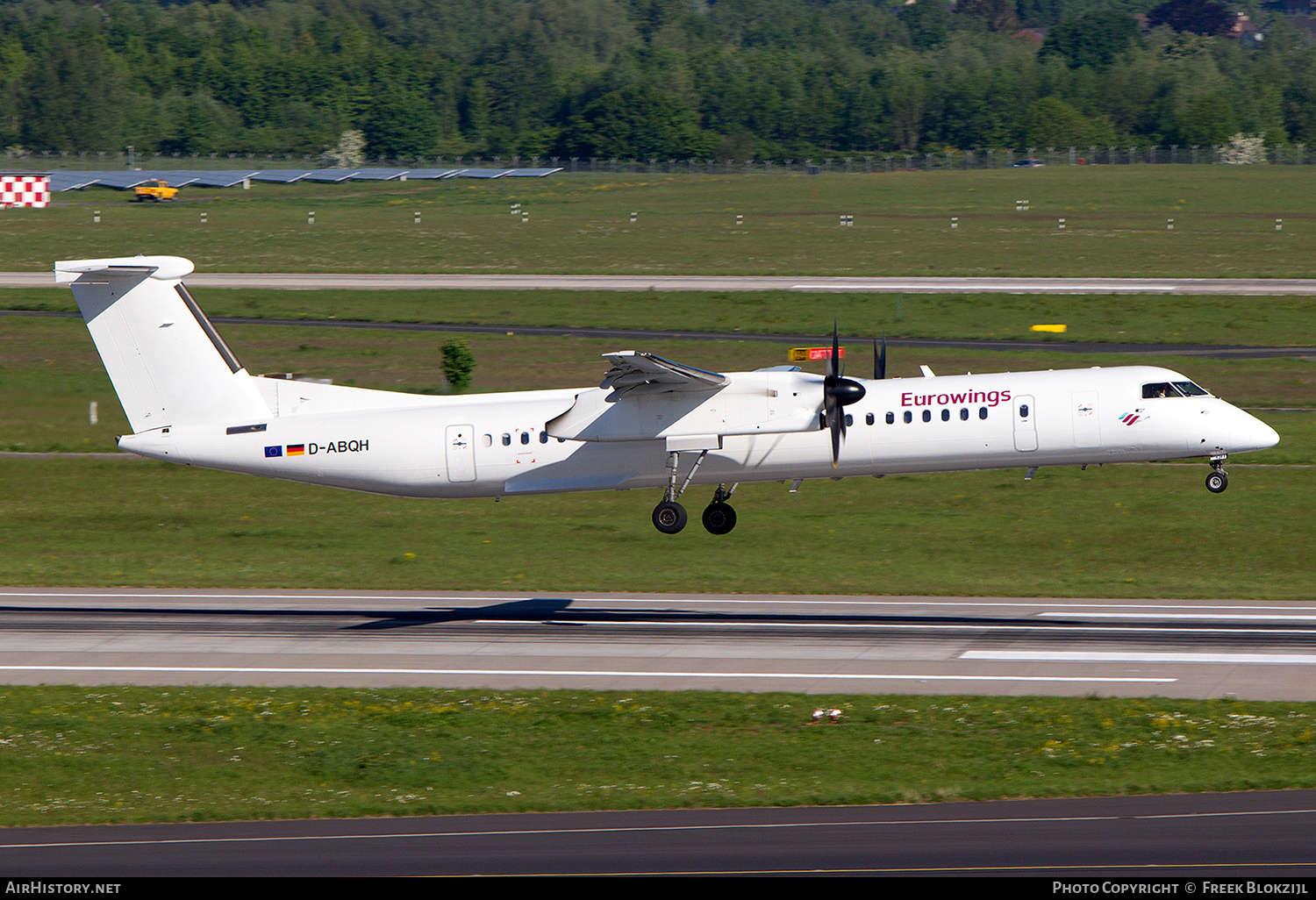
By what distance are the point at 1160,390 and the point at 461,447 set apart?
1671 centimetres

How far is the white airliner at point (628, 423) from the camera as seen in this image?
34.1 metres

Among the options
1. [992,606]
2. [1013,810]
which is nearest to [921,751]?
[1013,810]

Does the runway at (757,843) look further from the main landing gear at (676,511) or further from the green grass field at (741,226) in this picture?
the green grass field at (741,226)

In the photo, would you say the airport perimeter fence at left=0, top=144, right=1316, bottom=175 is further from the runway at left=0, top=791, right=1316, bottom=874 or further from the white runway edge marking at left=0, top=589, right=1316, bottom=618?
the runway at left=0, top=791, right=1316, bottom=874

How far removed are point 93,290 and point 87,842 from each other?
17.4 m

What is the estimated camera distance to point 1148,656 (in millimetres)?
33312

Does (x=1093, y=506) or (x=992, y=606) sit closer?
(x=992, y=606)

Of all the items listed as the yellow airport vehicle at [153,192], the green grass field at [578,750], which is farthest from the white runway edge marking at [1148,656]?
the yellow airport vehicle at [153,192]

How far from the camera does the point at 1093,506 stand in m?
51.0

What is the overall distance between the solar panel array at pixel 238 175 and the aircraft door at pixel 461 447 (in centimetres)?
11714

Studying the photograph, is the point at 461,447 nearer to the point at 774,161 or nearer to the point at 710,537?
the point at 710,537

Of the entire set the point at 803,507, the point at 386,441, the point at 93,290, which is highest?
the point at 93,290

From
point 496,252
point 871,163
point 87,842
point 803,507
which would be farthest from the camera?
point 871,163

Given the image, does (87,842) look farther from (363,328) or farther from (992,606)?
(363,328)
